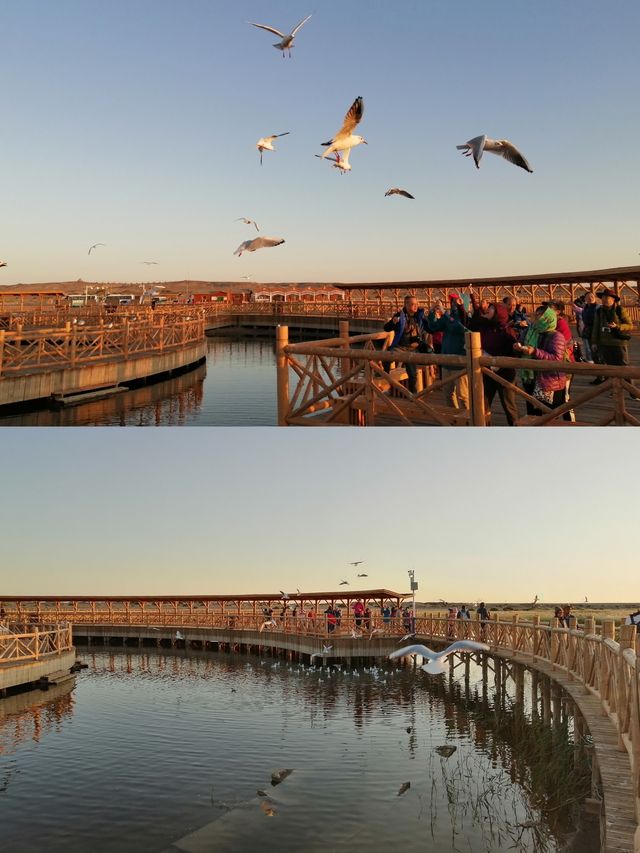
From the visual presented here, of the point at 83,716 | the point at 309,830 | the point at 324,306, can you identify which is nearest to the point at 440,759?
the point at 309,830

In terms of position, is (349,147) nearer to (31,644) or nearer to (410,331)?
(410,331)

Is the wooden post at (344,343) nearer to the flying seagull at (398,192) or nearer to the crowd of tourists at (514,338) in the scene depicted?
the crowd of tourists at (514,338)

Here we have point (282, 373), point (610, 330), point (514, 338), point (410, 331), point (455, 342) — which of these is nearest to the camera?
point (514, 338)

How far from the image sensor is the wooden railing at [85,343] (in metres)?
22.3

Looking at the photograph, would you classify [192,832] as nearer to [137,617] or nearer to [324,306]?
[137,617]

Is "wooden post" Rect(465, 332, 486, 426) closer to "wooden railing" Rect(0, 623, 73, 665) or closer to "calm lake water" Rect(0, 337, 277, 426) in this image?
"calm lake water" Rect(0, 337, 277, 426)

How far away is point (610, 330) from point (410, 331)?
2.67 metres

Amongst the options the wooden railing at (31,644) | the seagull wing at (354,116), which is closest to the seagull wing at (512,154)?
the seagull wing at (354,116)

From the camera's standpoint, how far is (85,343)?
25297 mm

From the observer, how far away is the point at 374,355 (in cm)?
955

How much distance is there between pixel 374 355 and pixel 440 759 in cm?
809

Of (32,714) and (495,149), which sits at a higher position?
(495,149)

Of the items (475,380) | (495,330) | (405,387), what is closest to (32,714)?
(405,387)

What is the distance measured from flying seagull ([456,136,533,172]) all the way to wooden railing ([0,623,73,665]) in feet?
50.9
